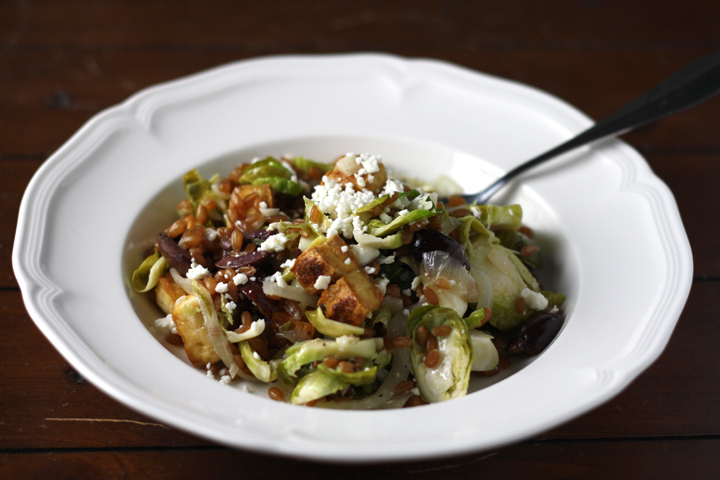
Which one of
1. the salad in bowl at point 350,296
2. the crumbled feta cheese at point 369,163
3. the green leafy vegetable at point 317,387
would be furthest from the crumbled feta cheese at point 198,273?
the crumbled feta cheese at point 369,163

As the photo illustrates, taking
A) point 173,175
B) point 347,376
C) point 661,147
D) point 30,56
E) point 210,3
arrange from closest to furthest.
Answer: point 347,376 → point 173,175 → point 661,147 → point 30,56 → point 210,3

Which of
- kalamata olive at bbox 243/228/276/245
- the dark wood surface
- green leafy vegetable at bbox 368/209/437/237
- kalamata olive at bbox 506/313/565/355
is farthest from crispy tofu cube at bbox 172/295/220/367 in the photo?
kalamata olive at bbox 506/313/565/355

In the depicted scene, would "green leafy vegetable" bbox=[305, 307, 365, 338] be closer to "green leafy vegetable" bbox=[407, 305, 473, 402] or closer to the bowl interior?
"green leafy vegetable" bbox=[407, 305, 473, 402]

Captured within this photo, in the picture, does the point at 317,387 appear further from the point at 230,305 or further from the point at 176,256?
the point at 176,256

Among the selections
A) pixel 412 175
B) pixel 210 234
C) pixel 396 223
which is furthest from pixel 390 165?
pixel 210 234

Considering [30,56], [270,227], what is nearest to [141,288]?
[270,227]

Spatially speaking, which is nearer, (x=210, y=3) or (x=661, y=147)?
(x=661, y=147)

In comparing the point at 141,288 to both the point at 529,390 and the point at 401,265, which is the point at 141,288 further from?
the point at 529,390
